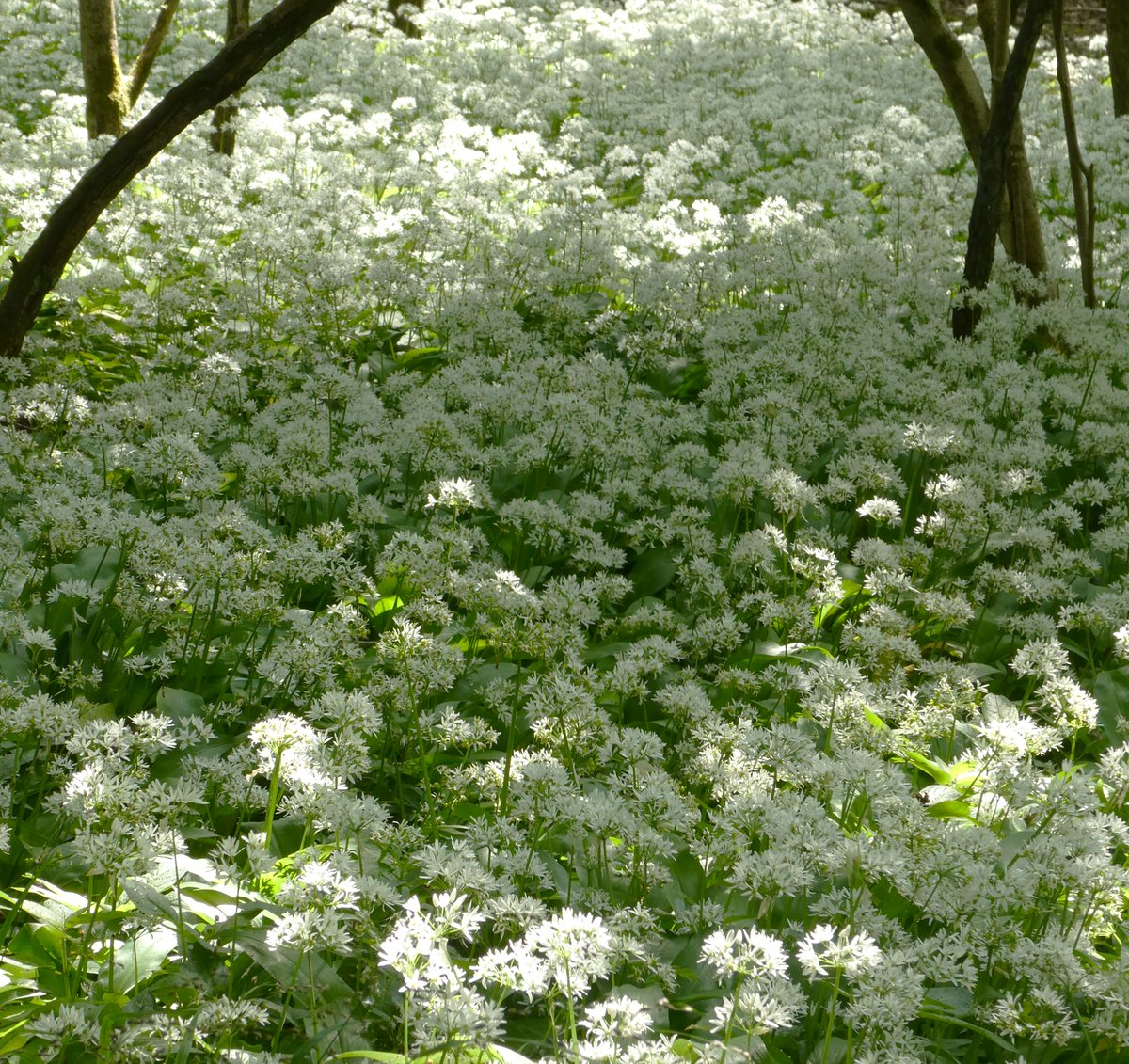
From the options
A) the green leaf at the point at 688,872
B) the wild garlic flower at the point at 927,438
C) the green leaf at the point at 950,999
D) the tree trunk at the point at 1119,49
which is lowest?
the green leaf at the point at 950,999

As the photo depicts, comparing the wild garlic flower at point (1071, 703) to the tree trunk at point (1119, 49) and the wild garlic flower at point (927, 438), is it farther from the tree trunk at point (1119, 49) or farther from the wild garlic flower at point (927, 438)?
the tree trunk at point (1119, 49)

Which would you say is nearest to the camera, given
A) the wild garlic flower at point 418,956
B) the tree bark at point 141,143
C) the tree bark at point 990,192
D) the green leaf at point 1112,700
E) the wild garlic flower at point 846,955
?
the wild garlic flower at point 418,956

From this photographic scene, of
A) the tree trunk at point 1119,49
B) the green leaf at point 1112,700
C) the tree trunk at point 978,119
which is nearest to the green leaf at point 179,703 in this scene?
the green leaf at point 1112,700

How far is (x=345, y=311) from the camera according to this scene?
21.2ft

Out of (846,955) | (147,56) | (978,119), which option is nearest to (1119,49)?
(978,119)

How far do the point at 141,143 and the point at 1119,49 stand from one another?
984cm

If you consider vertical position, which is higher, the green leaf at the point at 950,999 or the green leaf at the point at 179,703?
the green leaf at the point at 179,703

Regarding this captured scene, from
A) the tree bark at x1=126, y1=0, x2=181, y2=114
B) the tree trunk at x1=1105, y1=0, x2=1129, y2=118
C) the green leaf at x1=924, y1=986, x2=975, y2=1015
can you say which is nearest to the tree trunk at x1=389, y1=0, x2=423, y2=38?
the tree bark at x1=126, y1=0, x2=181, y2=114

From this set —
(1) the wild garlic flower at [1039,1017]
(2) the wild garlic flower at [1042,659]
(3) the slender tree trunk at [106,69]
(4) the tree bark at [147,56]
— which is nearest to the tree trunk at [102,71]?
(3) the slender tree trunk at [106,69]

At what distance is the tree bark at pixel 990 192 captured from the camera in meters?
6.81

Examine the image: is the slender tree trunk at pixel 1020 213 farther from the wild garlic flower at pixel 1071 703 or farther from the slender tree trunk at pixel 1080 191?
the wild garlic flower at pixel 1071 703

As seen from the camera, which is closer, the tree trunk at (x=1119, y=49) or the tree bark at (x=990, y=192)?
the tree bark at (x=990, y=192)

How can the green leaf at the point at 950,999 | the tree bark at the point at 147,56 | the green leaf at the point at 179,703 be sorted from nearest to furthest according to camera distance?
the green leaf at the point at 950,999 → the green leaf at the point at 179,703 → the tree bark at the point at 147,56

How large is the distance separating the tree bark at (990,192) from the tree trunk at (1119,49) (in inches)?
206
